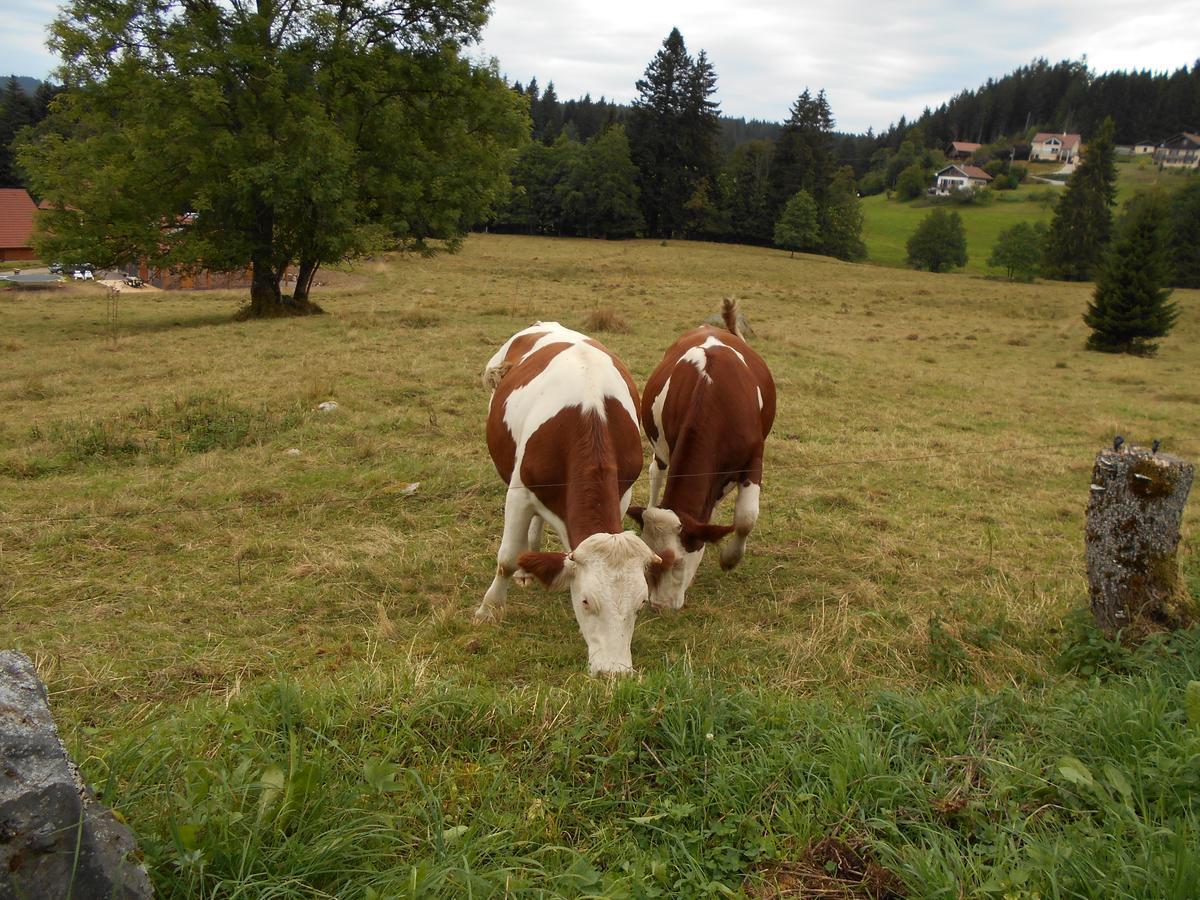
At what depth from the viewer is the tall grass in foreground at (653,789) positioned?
206cm

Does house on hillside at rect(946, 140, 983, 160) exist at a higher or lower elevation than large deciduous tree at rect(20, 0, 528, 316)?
higher

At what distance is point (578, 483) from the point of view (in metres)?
4.51

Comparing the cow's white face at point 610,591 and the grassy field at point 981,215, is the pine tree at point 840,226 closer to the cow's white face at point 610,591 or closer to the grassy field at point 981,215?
the grassy field at point 981,215

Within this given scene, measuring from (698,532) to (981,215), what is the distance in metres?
91.8

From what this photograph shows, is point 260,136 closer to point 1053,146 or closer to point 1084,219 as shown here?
point 1084,219

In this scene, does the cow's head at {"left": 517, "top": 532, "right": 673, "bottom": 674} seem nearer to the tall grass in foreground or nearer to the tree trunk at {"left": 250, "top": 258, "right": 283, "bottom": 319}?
the tall grass in foreground

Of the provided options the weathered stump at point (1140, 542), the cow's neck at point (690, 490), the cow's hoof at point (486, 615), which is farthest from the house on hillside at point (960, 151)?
the cow's hoof at point (486, 615)

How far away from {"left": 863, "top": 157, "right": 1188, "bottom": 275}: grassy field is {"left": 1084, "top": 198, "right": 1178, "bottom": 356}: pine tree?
4172cm

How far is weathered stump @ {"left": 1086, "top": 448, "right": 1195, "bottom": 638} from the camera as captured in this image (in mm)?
3672

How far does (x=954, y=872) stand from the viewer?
2.10 meters

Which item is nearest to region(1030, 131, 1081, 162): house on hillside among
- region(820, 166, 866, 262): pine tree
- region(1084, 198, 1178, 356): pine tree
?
region(820, 166, 866, 262): pine tree

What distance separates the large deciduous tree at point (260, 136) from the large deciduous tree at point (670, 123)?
40503mm

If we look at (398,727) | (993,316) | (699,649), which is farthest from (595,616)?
(993,316)

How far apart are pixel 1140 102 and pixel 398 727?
153 m
